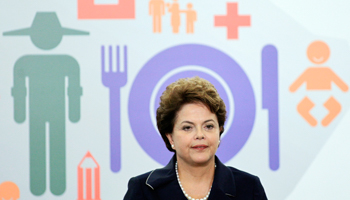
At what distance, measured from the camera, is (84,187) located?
289cm

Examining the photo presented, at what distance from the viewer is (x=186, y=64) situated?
9.57 ft

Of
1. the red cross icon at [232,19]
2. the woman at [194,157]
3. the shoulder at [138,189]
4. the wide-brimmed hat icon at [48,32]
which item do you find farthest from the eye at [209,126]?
the wide-brimmed hat icon at [48,32]

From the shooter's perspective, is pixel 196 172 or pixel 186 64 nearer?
pixel 196 172

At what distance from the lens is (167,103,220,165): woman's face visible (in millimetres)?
1621

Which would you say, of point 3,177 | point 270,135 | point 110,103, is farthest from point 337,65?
point 3,177

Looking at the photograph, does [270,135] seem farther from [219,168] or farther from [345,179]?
[219,168]

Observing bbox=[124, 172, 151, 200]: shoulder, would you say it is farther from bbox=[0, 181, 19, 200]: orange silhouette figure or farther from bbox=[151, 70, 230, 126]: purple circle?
bbox=[0, 181, 19, 200]: orange silhouette figure

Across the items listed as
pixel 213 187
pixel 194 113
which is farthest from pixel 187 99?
pixel 213 187

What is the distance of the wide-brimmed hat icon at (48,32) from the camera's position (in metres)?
2.89

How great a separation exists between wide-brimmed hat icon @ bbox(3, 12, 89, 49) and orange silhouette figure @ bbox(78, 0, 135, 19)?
0.13 m

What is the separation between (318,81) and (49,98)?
5.97ft

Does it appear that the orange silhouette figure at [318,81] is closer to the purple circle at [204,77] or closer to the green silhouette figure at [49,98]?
the purple circle at [204,77]

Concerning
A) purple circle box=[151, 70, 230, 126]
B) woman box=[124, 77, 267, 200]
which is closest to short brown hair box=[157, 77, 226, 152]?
woman box=[124, 77, 267, 200]

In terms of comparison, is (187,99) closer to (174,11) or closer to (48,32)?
(174,11)
